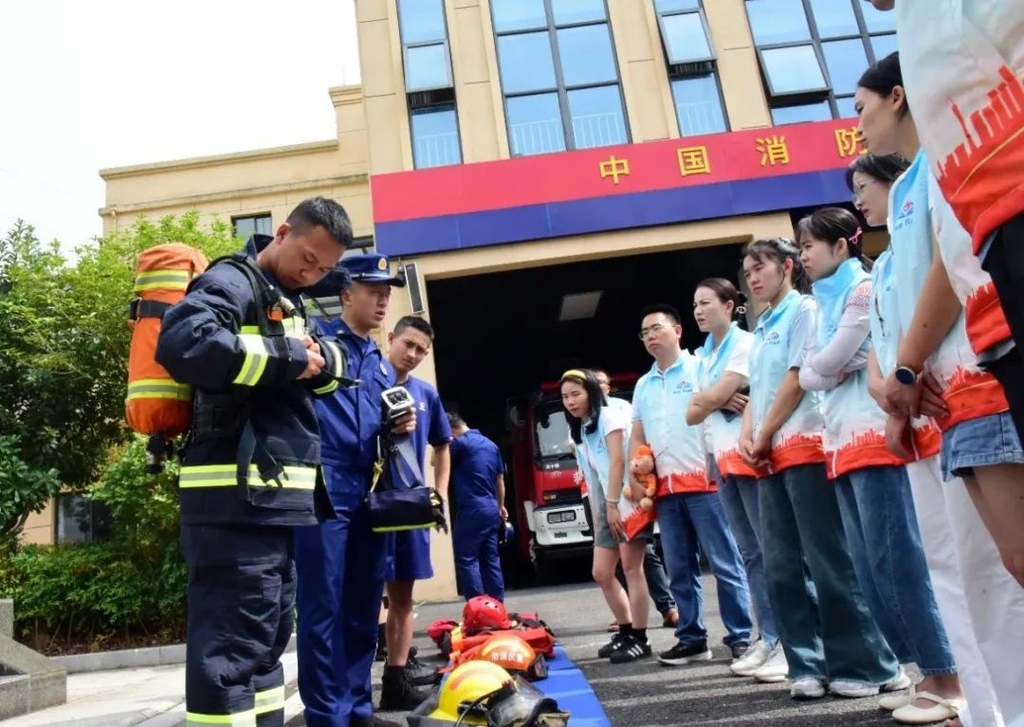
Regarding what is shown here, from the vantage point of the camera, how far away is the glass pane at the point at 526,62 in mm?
13875

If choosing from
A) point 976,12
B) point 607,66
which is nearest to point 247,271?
point 976,12

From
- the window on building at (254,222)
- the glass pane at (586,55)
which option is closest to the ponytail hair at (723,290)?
the glass pane at (586,55)

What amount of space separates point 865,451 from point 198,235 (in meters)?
9.30

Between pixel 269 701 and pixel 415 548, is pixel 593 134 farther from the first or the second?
pixel 269 701

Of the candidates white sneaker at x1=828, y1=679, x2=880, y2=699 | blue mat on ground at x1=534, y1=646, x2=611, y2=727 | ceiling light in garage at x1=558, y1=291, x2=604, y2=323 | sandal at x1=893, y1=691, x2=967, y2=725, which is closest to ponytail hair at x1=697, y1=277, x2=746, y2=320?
white sneaker at x1=828, y1=679, x2=880, y2=699

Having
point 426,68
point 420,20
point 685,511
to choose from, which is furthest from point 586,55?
point 685,511

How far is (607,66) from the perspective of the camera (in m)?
14.0

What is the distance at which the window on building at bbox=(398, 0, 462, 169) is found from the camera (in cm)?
1330

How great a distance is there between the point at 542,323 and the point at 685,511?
45.8ft

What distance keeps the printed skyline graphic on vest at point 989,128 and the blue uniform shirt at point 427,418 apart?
370 cm

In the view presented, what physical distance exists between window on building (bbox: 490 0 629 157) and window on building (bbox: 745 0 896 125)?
2733 mm

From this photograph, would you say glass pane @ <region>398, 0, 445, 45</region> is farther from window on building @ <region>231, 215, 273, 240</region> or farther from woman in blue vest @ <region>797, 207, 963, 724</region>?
woman in blue vest @ <region>797, 207, 963, 724</region>

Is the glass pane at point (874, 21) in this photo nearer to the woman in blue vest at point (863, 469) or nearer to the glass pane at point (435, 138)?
the glass pane at point (435, 138)

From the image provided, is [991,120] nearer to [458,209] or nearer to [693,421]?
[693,421]
